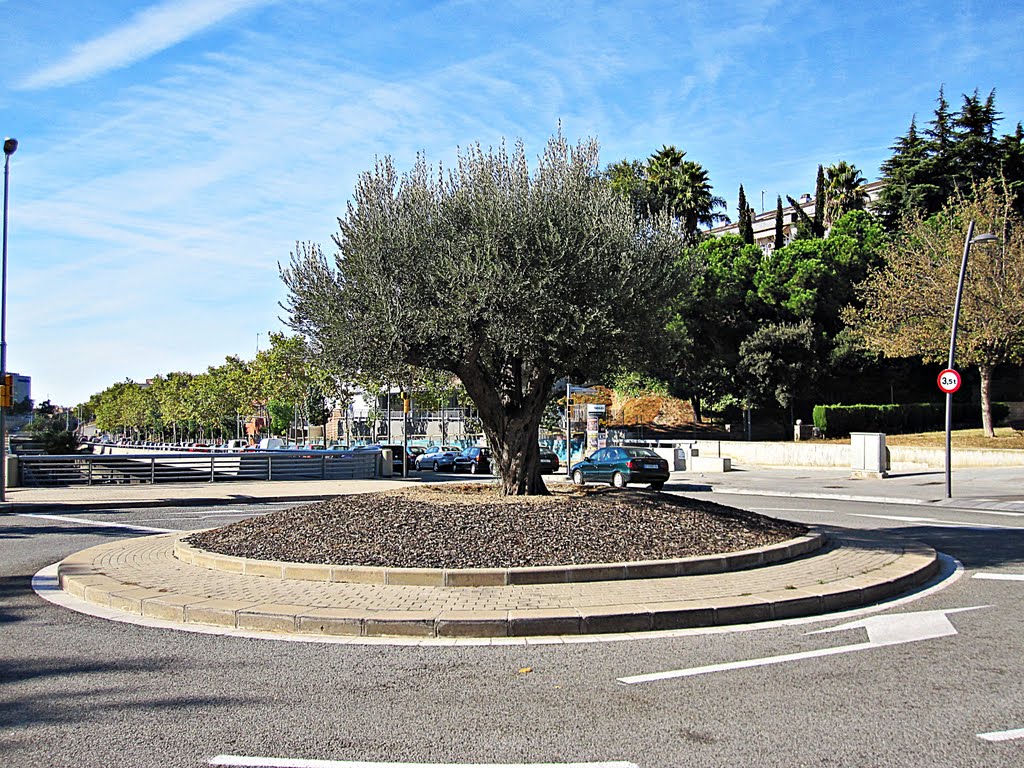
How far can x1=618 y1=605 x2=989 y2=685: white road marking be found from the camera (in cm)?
630

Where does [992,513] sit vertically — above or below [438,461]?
below

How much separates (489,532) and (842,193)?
57.8 meters

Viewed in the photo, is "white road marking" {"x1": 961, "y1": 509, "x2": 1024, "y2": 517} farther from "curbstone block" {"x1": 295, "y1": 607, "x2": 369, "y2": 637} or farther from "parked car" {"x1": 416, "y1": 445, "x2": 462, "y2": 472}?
"parked car" {"x1": 416, "y1": 445, "x2": 462, "y2": 472}

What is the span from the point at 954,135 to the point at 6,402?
176ft

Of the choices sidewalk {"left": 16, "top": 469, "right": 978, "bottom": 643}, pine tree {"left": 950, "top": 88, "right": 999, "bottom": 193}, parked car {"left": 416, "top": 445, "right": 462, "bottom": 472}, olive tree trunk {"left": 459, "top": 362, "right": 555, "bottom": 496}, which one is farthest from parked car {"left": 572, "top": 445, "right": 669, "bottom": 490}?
pine tree {"left": 950, "top": 88, "right": 999, "bottom": 193}

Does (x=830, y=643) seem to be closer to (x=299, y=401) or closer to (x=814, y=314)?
(x=814, y=314)

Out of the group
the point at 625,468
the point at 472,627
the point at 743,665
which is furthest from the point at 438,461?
the point at 743,665

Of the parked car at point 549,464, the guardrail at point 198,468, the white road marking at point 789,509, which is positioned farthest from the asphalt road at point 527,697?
the parked car at point 549,464

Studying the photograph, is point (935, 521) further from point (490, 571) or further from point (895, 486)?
point (490, 571)

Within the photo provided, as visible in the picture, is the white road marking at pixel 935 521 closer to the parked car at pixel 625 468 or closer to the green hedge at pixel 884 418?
the parked car at pixel 625 468

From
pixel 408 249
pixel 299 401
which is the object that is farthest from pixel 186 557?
pixel 299 401

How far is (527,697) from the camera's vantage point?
5.76 metres

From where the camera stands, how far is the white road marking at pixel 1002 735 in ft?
16.0

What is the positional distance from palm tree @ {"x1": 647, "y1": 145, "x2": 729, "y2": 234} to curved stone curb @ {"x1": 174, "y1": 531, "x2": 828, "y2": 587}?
158 feet
